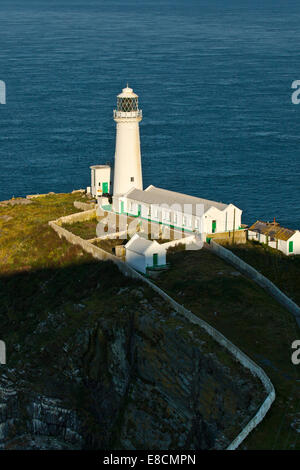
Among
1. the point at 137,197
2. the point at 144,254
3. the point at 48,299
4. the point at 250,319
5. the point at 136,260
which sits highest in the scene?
the point at 137,197

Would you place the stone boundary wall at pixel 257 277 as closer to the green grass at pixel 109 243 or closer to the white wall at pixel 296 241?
the white wall at pixel 296 241

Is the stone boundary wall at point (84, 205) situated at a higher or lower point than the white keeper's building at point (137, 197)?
lower

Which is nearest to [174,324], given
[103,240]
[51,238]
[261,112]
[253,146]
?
[103,240]

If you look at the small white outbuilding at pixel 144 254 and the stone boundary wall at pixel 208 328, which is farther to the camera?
the small white outbuilding at pixel 144 254

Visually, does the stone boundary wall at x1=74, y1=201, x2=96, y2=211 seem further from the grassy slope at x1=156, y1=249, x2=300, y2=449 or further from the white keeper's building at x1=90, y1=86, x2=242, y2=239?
the grassy slope at x1=156, y1=249, x2=300, y2=449

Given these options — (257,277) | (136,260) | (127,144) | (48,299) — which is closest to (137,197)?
(127,144)

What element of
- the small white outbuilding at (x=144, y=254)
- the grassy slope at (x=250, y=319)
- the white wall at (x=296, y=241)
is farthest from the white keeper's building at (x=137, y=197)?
the small white outbuilding at (x=144, y=254)

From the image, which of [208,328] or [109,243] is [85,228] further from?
[208,328]

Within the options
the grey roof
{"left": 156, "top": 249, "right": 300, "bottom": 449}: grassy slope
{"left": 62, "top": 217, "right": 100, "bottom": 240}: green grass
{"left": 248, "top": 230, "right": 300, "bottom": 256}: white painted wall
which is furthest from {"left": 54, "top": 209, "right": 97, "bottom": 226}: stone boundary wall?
{"left": 248, "top": 230, "right": 300, "bottom": 256}: white painted wall
